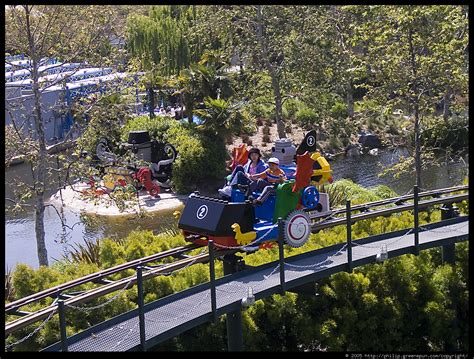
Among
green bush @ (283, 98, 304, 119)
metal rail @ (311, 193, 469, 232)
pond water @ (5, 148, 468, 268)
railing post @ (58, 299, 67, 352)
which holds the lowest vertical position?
pond water @ (5, 148, 468, 268)

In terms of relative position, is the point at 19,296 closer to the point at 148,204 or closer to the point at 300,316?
the point at 300,316

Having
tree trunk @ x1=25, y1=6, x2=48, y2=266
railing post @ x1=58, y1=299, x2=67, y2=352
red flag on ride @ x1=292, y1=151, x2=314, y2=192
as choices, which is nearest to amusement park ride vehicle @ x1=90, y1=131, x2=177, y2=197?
tree trunk @ x1=25, y1=6, x2=48, y2=266

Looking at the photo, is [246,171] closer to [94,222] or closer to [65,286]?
[65,286]

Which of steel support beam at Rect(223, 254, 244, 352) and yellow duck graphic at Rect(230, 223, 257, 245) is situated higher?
yellow duck graphic at Rect(230, 223, 257, 245)

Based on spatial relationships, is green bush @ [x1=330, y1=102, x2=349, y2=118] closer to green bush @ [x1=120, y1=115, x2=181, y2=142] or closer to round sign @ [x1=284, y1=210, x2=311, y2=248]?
green bush @ [x1=120, y1=115, x2=181, y2=142]

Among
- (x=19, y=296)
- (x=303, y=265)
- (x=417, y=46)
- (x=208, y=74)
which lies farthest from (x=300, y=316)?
(x=208, y=74)

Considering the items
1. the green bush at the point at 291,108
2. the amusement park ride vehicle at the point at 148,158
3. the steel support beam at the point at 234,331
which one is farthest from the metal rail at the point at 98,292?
the green bush at the point at 291,108

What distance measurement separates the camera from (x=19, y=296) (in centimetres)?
1273

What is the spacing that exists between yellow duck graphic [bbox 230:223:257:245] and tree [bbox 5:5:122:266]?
5735 mm

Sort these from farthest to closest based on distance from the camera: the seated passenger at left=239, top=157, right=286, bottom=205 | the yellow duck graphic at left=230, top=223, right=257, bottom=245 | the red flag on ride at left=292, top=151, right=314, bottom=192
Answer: the red flag on ride at left=292, top=151, right=314, bottom=192, the seated passenger at left=239, top=157, right=286, bottom=205, the yellow duck graphic at left=230, top=223, right=257, bottom=245

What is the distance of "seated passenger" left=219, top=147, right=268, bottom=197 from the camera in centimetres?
1291

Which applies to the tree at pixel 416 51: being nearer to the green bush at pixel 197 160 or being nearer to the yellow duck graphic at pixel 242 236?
the green bush at pixel 197 160

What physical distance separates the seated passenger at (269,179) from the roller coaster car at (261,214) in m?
0.10

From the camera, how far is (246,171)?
1325cm
